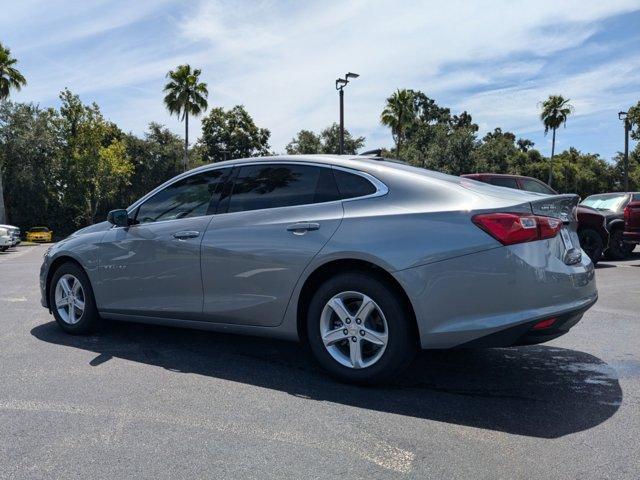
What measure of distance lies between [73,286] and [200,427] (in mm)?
3010

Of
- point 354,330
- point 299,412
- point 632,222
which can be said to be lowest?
point 299,412

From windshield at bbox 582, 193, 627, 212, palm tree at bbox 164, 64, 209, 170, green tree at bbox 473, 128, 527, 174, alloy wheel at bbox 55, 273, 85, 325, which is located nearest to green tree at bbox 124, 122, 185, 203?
palm tree at bbox 164, 64, 209, 170

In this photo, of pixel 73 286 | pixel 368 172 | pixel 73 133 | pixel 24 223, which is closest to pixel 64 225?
pixel 24 223

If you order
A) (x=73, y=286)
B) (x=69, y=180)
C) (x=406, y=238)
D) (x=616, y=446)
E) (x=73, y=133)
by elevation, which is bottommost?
(x=616, y=446)

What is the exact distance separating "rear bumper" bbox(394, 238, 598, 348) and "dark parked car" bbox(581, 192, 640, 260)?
10.4 metres

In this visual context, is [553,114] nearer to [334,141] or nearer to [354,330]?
[334,141]

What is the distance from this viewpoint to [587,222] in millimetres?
11930

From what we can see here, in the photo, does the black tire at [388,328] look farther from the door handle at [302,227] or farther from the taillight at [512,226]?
the taillight at [512,226]

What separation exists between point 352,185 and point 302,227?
19.2 inches

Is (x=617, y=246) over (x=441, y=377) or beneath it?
over

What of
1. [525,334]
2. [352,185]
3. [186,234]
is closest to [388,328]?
[525,334]

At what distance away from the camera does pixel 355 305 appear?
13.3ft

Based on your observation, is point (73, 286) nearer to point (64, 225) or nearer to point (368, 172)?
point (368, 172)

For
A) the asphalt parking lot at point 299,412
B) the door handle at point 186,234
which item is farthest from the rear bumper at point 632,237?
the door handle at point 186,234
